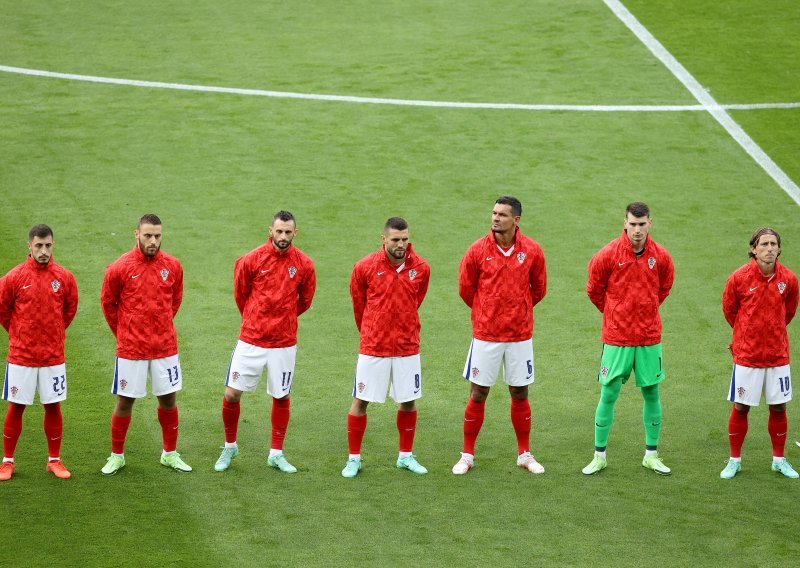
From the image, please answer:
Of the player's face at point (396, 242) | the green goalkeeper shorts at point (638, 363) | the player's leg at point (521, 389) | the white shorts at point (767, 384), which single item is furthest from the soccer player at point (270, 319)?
the white shorts at point (767, 384)

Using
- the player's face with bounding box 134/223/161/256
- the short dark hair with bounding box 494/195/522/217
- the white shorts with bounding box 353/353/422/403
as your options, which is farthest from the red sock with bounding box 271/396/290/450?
the short dark hair with bounding box 494/195/522/217

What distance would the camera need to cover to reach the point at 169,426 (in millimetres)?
10359

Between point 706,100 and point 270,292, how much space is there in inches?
505

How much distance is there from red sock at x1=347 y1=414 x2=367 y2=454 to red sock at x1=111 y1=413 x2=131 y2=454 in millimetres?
1897

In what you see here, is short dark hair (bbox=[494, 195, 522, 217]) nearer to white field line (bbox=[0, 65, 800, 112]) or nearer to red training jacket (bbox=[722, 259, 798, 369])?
A: red training jacket (bbox=[722, 259, 798, 369])

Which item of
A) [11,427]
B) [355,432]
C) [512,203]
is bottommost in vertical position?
[11,427]

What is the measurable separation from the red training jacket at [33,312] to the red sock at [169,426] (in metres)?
0.99

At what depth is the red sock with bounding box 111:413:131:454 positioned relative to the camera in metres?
10.3

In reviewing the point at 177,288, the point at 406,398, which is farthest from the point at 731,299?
the point at 177,288

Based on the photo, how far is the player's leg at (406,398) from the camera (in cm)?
1033

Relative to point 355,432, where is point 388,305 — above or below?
above

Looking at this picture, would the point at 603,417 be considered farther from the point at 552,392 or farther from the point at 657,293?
the point at 552,392

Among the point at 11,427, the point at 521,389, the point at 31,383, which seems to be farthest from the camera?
the point at 521,389

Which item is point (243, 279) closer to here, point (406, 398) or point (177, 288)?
point (177, 288)
